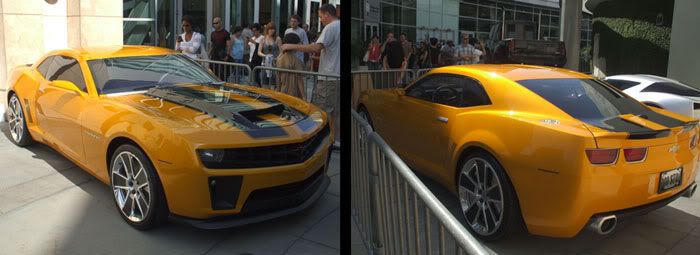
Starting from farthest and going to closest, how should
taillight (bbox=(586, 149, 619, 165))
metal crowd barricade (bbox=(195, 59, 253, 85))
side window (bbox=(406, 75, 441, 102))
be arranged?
metal crowd barricade (bbox=(195, 59, 253, 85))
side window (bbox=(406, 75, 441, 102))
taillight (bbox=(586, 149, 619, 165))

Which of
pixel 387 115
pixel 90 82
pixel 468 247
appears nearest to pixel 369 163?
pixel 387 115

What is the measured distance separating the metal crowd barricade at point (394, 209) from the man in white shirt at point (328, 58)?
10 cm

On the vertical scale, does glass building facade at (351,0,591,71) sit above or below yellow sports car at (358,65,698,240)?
above

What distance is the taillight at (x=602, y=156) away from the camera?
569mm

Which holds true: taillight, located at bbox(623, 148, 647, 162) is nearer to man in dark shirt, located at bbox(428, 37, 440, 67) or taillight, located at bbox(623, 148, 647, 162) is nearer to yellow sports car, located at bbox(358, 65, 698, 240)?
yellow sports car, located at bbox(358, 65, 698, 240)

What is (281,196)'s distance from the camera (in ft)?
3.86

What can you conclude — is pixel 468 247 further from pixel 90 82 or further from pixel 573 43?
pixel 90 82

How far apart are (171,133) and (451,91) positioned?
67 centimetres

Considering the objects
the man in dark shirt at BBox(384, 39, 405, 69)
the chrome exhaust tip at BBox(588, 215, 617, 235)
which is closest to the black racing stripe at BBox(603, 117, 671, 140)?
the chrome exhaust tip at BBox(588, 215, 617, 235)

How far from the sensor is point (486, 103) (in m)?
0.67

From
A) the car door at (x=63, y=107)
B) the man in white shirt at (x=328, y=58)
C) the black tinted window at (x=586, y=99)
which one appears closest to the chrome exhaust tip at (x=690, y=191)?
the black tinted window at (x=586, y=99)

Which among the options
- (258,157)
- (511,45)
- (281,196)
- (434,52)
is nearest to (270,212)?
(281,196)

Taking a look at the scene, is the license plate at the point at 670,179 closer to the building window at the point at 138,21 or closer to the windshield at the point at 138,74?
the windshield at the point at 138,74

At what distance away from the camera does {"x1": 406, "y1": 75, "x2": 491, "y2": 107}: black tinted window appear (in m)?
0.69
